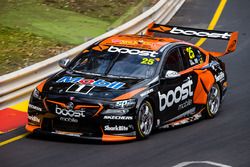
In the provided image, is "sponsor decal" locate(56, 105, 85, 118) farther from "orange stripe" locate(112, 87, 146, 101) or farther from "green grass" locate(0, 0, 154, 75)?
"green grass" locate(0, 0, 154, 75)

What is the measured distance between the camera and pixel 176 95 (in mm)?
14023

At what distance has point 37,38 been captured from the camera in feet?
61.4

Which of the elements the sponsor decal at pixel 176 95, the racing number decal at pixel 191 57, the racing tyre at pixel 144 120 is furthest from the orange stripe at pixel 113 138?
the racing number decal at pixel 191 57

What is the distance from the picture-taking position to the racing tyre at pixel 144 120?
42.4 feet

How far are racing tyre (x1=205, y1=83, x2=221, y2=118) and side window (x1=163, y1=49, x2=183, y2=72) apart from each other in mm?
969

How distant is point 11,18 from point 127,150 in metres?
8.54

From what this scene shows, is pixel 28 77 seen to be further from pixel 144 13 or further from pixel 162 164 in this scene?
pixel 144 13

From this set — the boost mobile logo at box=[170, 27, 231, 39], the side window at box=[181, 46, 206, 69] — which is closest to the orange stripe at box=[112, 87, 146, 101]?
the side window at box=[181, 46, 206, 69]

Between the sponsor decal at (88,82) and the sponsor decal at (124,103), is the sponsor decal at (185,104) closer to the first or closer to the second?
the sponsor decal at (88,82)

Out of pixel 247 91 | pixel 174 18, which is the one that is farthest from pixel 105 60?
pixel 174 18

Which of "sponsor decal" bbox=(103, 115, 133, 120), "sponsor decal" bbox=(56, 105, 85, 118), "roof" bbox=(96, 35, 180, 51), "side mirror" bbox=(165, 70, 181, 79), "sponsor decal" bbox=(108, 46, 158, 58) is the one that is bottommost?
Answer: "sponsor decal" bbox=(103, 115, 133, 120)

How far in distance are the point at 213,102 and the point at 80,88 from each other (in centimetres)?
330

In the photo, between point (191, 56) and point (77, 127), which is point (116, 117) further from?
point (191, 56)

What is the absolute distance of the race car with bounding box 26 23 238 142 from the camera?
1267 centimetres
